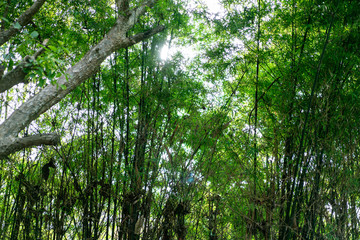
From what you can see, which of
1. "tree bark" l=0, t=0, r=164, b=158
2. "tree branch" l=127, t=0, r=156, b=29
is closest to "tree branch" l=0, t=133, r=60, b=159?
"tree bark" l=0, t=0, r=164, b=158

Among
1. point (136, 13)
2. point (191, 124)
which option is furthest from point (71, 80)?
point (191, 124)

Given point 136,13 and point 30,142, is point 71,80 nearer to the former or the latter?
point 30,142

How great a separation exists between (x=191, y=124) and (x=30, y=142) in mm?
1579

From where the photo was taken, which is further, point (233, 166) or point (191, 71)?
point (191, 71)

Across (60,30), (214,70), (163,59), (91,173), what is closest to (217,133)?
(214,70)

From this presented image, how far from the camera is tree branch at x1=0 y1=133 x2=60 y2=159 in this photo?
8.56 ft

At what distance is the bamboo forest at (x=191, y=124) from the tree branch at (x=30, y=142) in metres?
0.01

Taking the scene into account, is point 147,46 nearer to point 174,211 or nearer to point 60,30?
point 60,30

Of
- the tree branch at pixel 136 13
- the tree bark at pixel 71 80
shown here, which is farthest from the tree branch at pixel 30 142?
the tree branch at pixel 136 13

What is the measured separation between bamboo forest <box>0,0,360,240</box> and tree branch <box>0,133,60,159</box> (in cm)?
1

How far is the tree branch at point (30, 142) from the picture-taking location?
103 inches

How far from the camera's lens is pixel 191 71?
155 inches

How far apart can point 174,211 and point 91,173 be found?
113 centimetres

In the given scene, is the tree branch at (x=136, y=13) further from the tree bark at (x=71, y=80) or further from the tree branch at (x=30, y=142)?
the tree branch at (x=30, y=142)
